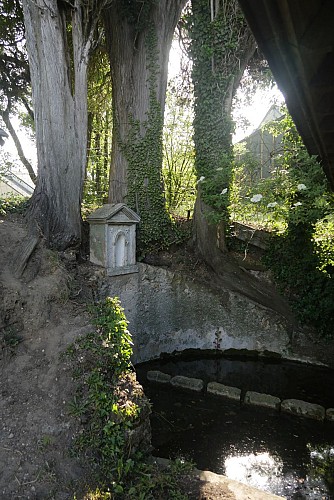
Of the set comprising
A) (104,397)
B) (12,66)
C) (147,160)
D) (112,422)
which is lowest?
(112,422)

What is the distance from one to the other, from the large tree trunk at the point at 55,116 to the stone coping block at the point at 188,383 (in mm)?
3230

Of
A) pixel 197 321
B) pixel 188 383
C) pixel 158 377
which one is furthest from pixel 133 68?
pixel 188 383

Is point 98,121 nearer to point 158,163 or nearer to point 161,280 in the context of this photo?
point 158,163

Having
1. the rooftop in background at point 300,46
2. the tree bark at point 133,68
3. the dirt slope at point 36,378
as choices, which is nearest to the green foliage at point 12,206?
the dirt slope at point 36,378

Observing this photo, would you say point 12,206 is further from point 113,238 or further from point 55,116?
point 113,238

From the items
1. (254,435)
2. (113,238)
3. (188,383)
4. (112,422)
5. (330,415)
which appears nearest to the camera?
(112,422)

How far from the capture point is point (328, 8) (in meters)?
0.92

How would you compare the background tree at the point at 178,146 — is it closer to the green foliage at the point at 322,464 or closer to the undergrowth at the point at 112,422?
the undergrowth at the point at 112,422

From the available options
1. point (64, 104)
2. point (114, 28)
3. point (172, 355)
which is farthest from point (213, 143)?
point (172, 355)

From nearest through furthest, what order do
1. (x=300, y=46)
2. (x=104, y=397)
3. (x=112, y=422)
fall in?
(x=300, y=46), (x=112, y=422), (x=104, y=397)

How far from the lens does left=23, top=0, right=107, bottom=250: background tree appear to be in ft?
20.3

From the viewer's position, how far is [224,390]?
5793 millimetres

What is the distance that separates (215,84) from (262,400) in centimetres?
625

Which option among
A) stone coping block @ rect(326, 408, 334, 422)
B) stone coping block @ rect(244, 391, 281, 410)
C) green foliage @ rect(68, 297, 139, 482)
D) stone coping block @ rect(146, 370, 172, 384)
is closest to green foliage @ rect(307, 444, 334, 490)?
stone coping block @ rect(326, 408, 334, 422)
